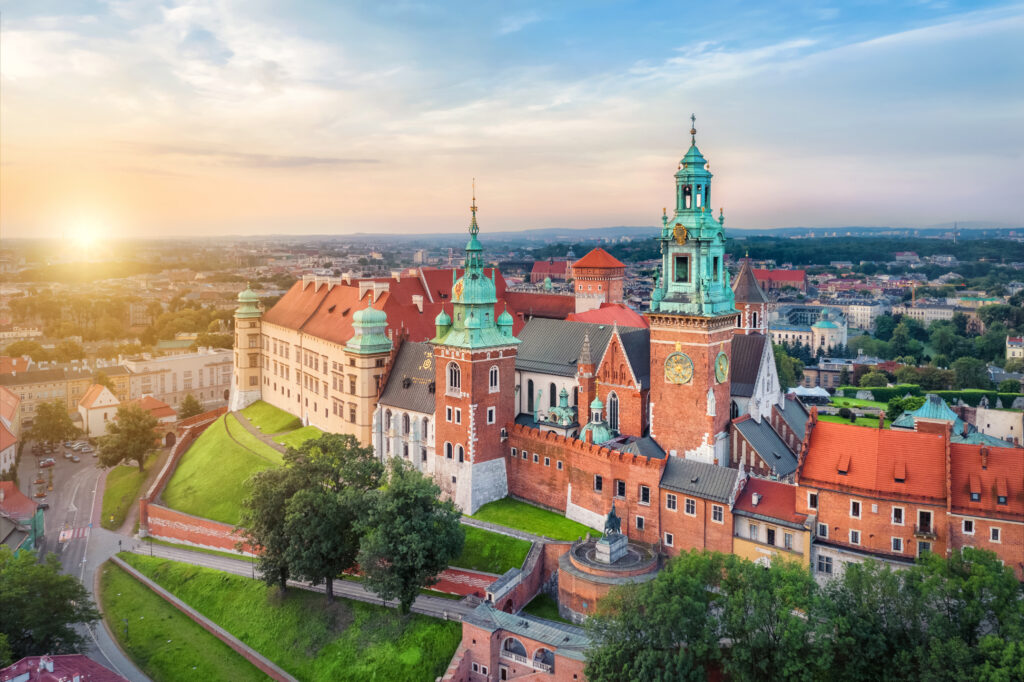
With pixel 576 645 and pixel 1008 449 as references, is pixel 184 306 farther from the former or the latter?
pixel 1008 449

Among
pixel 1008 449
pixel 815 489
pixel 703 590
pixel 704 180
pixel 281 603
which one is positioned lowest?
pixel 281 603

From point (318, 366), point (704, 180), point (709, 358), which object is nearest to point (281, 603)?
point (318, 366)

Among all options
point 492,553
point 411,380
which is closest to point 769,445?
point 492,553

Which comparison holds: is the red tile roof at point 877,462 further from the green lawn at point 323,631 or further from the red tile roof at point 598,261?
the red tile roof at point 598,261

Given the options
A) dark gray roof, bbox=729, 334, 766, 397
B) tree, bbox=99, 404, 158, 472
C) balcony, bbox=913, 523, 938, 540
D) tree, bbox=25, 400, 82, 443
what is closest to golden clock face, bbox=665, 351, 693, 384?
dark gray roof, bbox=729, 334, 766, 397

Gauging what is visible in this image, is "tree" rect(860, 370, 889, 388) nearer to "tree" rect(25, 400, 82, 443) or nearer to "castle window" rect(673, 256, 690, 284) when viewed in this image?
"castle window" rect(673, 256, 690, 284)

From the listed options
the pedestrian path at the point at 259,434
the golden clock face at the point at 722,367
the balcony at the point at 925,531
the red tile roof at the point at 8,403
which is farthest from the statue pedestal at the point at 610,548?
the red tile roof at the point at 8,403

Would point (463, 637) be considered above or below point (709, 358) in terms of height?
below
